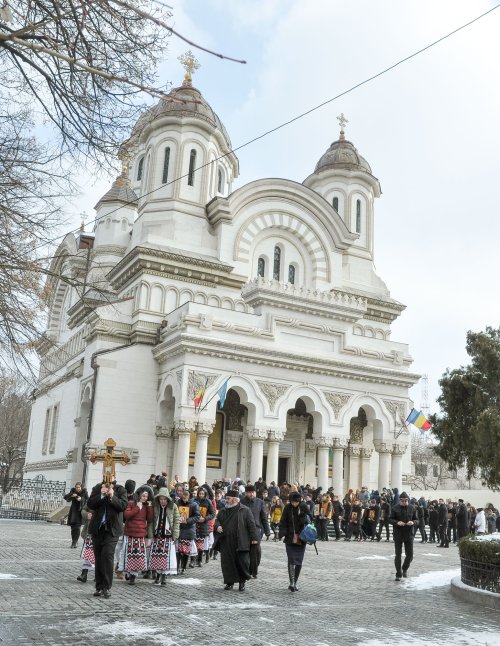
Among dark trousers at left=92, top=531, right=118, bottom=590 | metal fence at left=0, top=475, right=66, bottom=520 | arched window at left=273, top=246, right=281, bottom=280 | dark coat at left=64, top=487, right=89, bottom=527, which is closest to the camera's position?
dark trousers at left=92, top=531, right=118, bottom=590

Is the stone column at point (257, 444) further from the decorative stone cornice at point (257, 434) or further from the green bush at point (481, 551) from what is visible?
the green bush at point (481, 551)

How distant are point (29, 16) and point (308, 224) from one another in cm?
2742

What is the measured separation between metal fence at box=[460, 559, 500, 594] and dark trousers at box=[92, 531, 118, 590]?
17.4ft

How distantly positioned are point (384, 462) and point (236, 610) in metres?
21.3

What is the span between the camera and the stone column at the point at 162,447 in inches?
1060

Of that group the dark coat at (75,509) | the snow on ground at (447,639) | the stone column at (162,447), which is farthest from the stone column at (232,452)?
the snow on ground at (447,639)

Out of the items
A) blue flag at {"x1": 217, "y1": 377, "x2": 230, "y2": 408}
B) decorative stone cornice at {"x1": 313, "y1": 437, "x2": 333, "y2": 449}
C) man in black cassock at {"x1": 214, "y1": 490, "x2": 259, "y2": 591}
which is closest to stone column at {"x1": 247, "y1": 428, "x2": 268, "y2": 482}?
blue flag at {"x1": 217, "y1": 377, "x2": 230, "y2": 408}

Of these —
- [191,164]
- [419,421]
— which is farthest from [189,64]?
[419,421]

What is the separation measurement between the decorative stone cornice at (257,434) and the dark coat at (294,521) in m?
14.9

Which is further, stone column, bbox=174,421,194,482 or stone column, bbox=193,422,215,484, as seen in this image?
stone column, bbox=174,421,194,482

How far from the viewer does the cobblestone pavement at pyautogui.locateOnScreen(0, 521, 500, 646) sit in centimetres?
694

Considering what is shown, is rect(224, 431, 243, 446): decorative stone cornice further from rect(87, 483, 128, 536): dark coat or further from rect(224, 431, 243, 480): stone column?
rect(87, 483, 128, 536): dark coat

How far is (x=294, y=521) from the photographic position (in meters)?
10.8

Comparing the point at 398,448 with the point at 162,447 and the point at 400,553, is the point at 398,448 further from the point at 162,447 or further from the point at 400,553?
the point at 400,553
